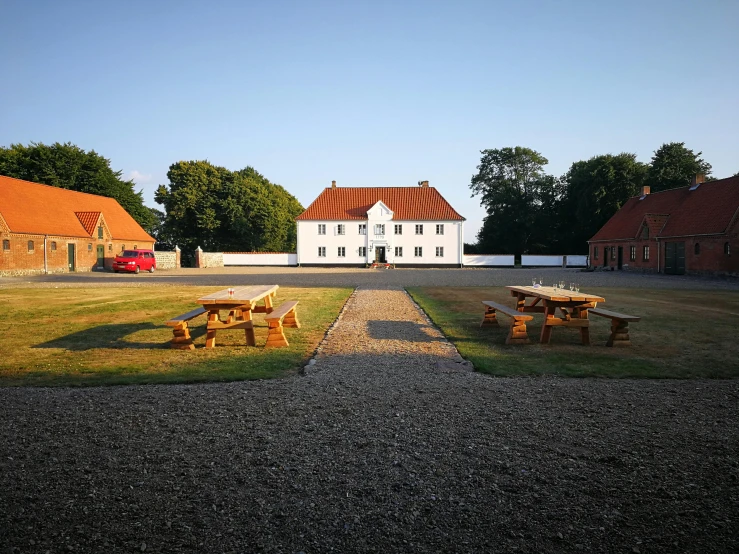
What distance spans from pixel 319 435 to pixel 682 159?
59883mm

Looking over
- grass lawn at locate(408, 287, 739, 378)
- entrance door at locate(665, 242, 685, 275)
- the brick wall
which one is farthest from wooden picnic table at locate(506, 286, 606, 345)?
the brick wall

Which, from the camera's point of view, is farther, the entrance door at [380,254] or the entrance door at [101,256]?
the entrance door at [380,254]

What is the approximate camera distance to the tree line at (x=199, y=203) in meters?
50.8

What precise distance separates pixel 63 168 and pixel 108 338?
156ft

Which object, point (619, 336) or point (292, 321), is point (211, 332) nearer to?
point (292, 321)

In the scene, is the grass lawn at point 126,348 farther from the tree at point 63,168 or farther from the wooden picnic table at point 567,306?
the tree at point 63,168

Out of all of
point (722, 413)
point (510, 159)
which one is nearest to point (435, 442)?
point (722, 413)

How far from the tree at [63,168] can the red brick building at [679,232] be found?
163ft

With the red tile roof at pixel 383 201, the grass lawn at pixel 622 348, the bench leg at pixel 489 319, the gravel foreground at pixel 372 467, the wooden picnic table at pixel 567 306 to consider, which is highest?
the red tile roof at pixel 383 201

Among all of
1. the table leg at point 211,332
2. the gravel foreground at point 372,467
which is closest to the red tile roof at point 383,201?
the table leg at point 211,332

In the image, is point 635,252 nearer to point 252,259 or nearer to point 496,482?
point 252,259

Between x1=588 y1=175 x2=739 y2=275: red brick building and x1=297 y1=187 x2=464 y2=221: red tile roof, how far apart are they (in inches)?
646

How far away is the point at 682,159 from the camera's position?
52.4m

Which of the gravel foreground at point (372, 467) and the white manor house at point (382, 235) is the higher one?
the white manor house at point (382, 235)
